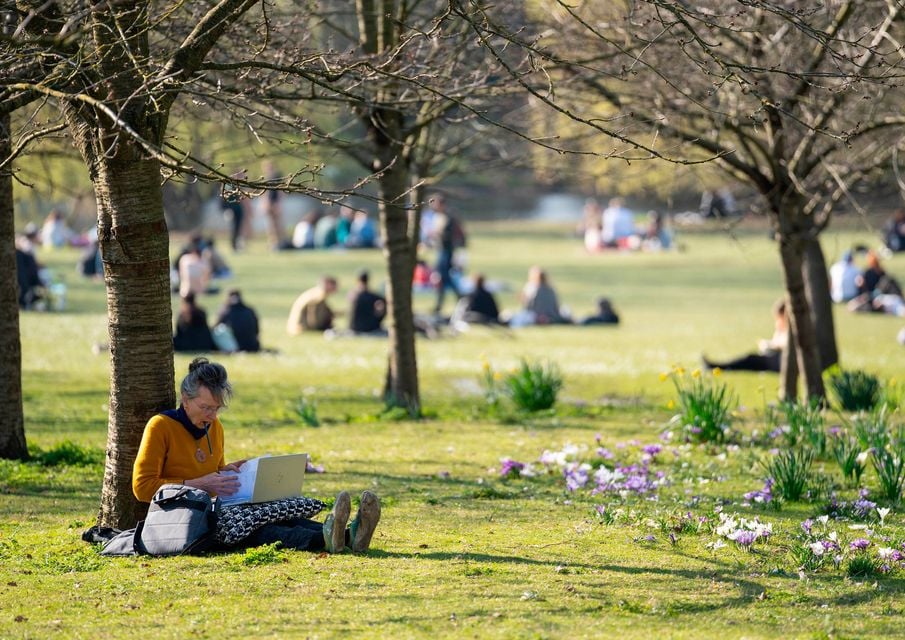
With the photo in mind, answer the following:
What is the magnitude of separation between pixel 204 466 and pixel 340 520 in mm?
823

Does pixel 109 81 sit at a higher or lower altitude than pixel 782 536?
higher

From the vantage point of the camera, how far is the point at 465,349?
72.1 ft

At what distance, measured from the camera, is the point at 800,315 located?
13.5 meters

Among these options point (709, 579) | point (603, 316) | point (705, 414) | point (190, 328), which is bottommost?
point (709, 579)

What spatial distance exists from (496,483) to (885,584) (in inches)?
142

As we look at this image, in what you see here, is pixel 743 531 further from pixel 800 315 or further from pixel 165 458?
pixel 800 315

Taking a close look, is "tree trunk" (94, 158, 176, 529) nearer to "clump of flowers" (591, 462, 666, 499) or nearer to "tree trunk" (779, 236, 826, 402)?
"clump of flowers" (591, 462, 666, 499)

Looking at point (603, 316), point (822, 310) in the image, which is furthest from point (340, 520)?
point (603, 316)

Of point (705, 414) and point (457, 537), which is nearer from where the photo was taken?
point (457, 537)

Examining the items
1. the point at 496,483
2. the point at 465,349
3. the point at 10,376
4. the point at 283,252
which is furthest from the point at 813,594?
the point at 283,252

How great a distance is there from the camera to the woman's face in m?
6.74

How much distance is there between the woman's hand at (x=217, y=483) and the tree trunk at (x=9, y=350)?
11.4ft

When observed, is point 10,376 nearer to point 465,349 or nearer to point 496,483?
point 496,483

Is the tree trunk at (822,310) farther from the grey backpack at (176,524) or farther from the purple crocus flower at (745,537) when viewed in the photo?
the grey backpack at (176,524)
